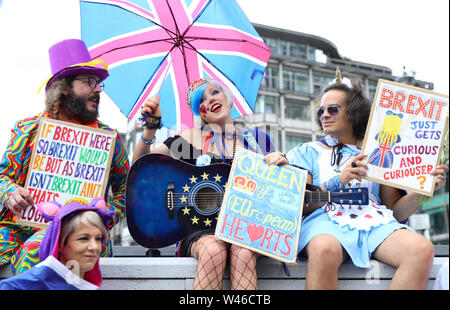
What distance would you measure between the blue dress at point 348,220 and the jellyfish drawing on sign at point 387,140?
0.24 m

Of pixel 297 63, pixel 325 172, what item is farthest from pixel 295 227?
pixel 297 63

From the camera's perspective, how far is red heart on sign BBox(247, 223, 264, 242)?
2.72 meters

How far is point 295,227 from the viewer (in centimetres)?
278

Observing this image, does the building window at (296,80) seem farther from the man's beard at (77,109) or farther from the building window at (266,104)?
the man's beard at (77,109)

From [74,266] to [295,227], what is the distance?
1.29 meters

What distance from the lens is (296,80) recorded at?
30.5 metres

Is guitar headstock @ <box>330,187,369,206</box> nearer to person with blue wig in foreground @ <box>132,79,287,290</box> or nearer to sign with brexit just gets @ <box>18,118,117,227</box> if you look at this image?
person with blue wig in foreground @ <box>132,79,287,290</box>

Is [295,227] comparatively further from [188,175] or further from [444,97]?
[444,97]

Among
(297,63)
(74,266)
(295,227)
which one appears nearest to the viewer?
(74,266)

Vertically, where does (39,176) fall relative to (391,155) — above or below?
below

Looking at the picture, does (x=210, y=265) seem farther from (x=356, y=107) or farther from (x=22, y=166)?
(x=356, y=107)

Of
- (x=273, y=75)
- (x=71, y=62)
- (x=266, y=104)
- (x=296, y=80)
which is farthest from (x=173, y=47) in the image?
(x=296, y=80)

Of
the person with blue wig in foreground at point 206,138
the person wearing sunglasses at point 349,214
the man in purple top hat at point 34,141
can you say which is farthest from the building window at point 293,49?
the man in purple top hat at point 34,141

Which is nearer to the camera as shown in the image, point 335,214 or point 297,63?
point 335,214
